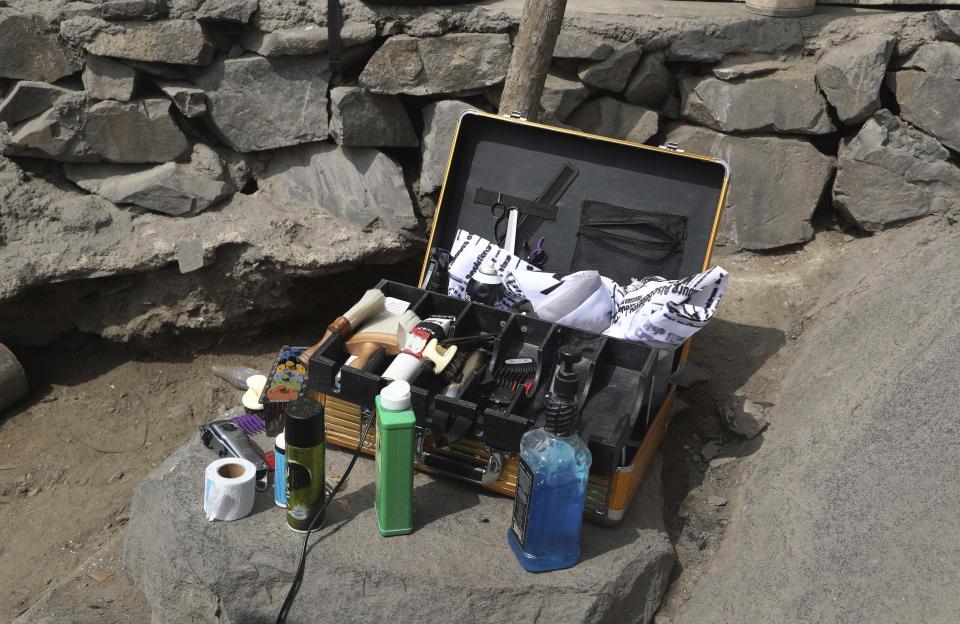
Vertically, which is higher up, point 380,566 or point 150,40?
point 150,40

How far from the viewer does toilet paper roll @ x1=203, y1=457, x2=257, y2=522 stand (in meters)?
2.54

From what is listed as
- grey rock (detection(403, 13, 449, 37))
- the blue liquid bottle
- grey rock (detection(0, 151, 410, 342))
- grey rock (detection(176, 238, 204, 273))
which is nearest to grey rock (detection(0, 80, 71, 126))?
grey rock (detection(0, 151, 410, 342))

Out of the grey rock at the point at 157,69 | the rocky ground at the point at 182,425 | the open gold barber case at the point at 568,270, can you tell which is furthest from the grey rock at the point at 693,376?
the grey rock at the point at 157,69

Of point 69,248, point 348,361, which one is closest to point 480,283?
point 348,361

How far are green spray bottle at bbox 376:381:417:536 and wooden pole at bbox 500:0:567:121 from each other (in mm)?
1960

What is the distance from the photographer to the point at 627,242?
3.41 m

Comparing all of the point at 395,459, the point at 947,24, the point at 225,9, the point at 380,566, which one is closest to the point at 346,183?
the point at 225,9

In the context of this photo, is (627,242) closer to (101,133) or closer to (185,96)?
(185,96)

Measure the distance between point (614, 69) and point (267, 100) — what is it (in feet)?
5.43

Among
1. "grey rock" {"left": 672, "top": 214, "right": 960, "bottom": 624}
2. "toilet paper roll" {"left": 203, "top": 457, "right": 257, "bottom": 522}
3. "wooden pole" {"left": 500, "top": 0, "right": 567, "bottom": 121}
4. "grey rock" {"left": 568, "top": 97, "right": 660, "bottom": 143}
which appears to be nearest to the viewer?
"grey rock" {"left": 672, "top": 214, "right": 960, "bottom": 624}

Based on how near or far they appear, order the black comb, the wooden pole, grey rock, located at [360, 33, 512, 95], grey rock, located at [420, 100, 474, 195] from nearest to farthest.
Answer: the black comb → the wooden pole → grey rock, located at [360, 33, 512, 95] → grey rock, located at [420, 100, 474, 195]

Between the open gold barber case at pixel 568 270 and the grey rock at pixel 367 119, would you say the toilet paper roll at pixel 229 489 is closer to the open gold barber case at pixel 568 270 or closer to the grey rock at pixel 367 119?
the open gold barber case at pixel 568 270

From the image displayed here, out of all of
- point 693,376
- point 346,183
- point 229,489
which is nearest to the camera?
point 229,489

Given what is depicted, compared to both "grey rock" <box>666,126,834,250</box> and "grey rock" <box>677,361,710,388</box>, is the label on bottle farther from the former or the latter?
"grey rock" <box>666,126,834,250</box>
